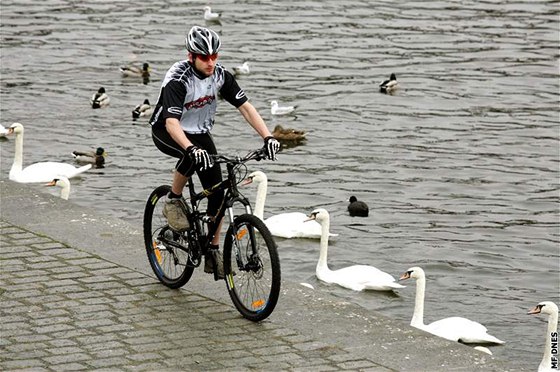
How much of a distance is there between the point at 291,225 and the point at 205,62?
8.09 metres

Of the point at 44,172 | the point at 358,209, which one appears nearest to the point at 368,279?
the point at 358,209

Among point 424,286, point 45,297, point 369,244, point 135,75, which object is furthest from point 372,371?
point 135,75

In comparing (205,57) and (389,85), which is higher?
(389,85)

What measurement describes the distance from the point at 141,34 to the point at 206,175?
2178cm

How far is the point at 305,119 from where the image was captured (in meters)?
24.3

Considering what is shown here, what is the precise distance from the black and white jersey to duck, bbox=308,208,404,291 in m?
5.74

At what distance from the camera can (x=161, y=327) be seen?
9477 millimetres

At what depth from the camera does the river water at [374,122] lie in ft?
54.5

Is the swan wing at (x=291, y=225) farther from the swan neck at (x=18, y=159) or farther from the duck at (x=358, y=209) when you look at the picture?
the swan neck at (x=18, y=159)

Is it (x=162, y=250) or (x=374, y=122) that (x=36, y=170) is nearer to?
(x=374, y=122)

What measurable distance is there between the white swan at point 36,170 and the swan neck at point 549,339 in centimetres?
902

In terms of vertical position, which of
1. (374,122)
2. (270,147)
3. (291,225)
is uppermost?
(374,122)

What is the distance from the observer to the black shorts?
9742 millimetres

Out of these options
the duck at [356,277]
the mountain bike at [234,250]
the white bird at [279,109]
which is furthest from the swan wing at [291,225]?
the mountain bike at [234,250]
